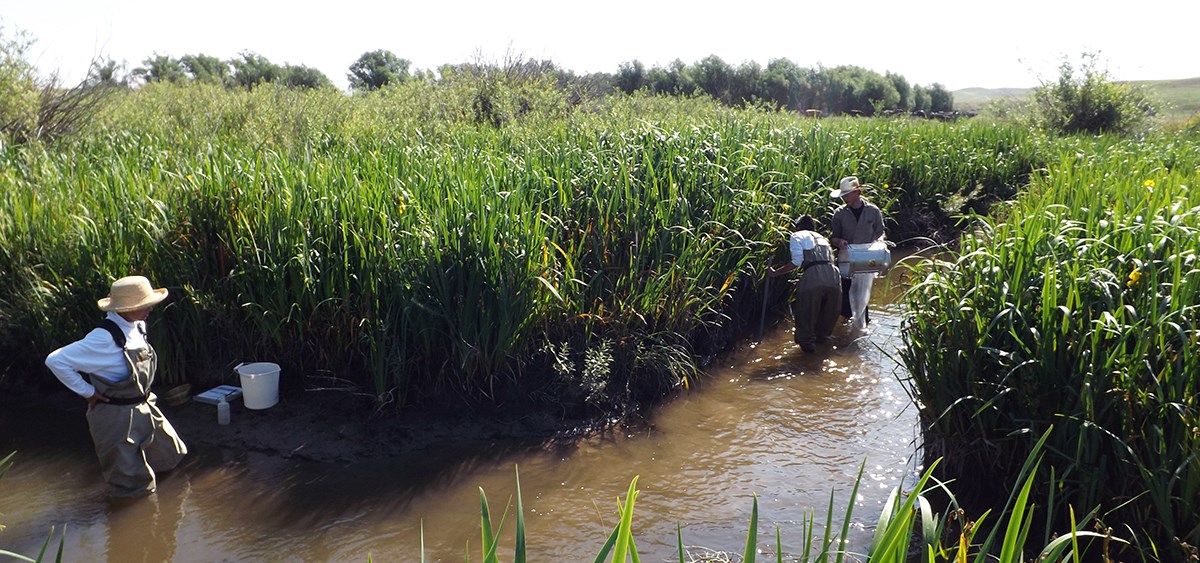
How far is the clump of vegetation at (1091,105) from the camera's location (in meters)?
21.9

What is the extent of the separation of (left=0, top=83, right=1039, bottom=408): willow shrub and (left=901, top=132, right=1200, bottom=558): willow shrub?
2.15 meters

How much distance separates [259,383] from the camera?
5.40 metres

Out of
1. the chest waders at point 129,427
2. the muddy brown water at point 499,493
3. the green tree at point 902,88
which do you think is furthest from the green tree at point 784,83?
the chest waders at point 129,427

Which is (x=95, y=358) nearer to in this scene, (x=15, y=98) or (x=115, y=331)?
(x=115, y=331)

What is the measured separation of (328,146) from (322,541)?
19.5ft

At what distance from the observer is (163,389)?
229 inches

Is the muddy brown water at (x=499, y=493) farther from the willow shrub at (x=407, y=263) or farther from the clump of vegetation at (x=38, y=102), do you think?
the clump of vegetation at (x=38, y=102)

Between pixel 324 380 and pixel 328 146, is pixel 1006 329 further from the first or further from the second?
pixel 328 146

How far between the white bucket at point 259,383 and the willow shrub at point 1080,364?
377cm

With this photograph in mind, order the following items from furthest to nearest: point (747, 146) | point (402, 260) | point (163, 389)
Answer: point (747, 146) → point (163, 389) → point (402, 260)

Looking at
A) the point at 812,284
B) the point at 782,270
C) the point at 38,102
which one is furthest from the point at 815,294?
the point at 38,102

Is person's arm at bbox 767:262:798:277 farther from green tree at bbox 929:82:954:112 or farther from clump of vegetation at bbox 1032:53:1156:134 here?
green tree at bbox 929:82:954:112

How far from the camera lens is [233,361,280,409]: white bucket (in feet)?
17.7

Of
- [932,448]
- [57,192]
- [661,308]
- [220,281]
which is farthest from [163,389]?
[932,448]
